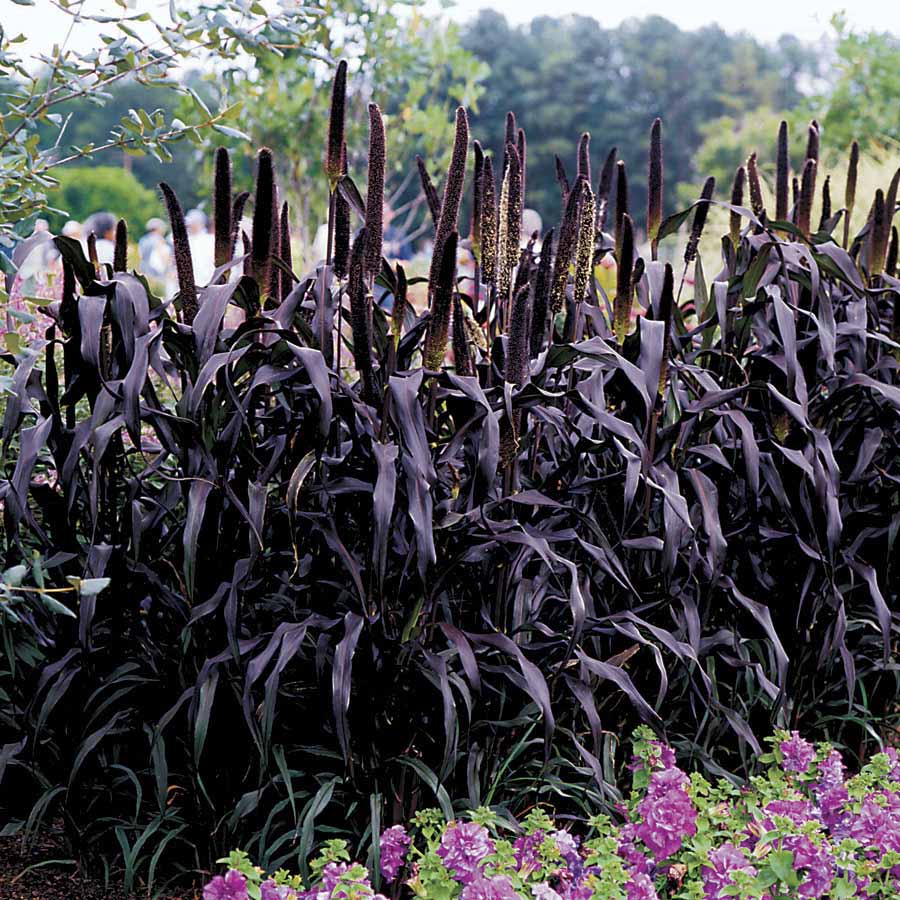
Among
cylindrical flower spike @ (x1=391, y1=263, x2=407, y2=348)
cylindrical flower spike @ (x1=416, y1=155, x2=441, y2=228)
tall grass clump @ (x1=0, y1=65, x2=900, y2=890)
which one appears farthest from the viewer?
cylindrical flower spike @ (x1=416, y1=155, x2=441, y2=228)

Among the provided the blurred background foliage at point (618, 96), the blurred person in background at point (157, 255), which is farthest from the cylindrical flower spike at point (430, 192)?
the blurred background foliage at point (618, 96)

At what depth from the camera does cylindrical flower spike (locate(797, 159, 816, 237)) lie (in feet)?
10.4

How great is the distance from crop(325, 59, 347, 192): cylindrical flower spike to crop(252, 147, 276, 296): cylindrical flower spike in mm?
139

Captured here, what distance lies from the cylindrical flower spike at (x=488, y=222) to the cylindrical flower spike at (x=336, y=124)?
1.03 ft

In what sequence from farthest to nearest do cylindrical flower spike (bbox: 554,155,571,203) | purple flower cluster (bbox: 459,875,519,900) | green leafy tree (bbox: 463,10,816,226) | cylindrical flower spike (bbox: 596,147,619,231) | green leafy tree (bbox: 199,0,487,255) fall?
green leafy tree (bbox: 463,10,816,226) → green leafy tree (bbox: 199,0,487,255) → cylindrical flower spike (bbox: 596,147,619,231) → cylindrical flower spike (bbox: 554,155,571,203) → purple flower cluster (bbox: 459,875,519,900)

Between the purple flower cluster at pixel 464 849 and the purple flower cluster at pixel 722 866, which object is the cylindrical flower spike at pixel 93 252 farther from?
the purple flower cluster at pixel 722 866

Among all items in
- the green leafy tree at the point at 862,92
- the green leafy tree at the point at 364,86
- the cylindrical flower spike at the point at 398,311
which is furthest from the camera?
the green leafy tree at the point at 862,92

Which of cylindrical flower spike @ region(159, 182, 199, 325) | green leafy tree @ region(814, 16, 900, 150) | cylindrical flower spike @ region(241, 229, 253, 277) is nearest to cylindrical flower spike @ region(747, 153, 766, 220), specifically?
cylindrical flower spike @ region(241, 229, 253, 277)

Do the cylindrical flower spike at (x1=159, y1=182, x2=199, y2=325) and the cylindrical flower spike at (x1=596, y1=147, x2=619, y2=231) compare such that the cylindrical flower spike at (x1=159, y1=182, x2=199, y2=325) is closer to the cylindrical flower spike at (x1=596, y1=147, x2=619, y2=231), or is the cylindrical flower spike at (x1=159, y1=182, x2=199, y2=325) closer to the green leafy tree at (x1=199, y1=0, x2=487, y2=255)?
the cylindrical flower spike at (x1=596, y1=147, x2=619, y2=231)

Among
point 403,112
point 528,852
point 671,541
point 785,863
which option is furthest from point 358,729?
point 403,112

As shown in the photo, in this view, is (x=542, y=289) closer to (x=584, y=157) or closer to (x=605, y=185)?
(x=584, y=157)

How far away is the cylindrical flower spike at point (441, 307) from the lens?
6.97ft

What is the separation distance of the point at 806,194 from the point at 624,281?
3.36ft

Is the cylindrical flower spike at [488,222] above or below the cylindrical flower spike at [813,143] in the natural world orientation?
below
